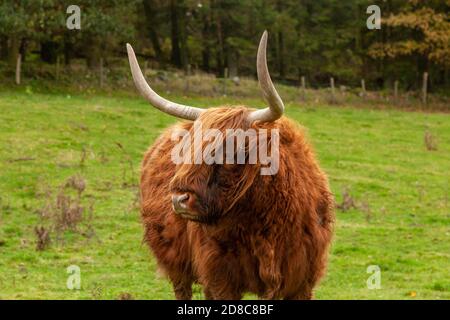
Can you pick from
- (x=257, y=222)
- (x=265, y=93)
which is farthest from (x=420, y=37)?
(x=265, y=93)

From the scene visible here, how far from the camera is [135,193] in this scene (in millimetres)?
15391

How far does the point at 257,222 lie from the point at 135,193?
9.34m

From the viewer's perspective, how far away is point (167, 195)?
7.35 m

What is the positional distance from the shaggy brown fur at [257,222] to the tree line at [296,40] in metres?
28.0

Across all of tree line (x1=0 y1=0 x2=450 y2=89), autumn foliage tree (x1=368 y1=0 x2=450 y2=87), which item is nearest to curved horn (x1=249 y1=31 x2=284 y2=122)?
tree line (x1=0 y1=0 x2=450 y2=89)

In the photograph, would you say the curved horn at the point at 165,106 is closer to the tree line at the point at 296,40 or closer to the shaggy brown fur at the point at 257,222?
the shaggy brown fur at the point at 257,222

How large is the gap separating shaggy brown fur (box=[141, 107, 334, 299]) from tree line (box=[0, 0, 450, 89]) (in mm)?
28006

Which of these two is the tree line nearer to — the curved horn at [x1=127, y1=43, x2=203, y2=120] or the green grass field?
the green grass field

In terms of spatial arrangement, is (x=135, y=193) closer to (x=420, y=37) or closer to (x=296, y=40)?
(x=420, y=37)

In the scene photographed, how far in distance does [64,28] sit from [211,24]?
13.9m

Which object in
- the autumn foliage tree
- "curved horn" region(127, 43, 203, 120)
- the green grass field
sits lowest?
the green grass field

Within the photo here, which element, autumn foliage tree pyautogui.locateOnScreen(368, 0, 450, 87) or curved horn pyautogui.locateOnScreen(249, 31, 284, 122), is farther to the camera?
autumn foliage tree pyautogui.locateOnScreen(368, 0, 450, 87)

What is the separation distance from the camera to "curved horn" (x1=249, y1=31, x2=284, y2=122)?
545 centimetres

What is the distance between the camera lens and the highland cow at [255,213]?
600 centimetres
